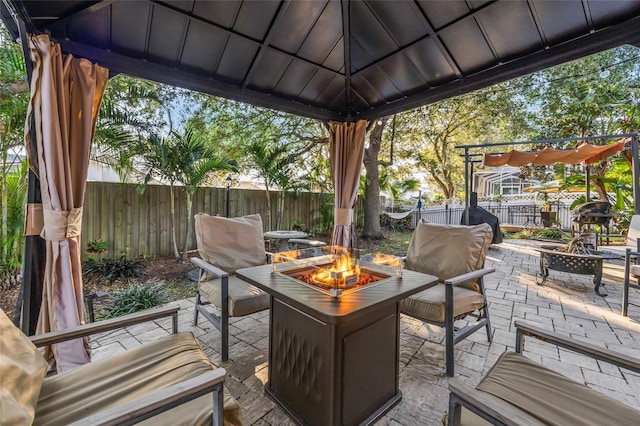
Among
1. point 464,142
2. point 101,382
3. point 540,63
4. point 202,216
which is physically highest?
point 464,142

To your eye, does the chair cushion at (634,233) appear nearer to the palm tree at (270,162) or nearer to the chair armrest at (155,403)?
the chair armrest at (155,403)

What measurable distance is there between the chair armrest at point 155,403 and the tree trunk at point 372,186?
22.4ft

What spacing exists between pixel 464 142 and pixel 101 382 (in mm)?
11425

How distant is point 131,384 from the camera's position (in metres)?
1.23

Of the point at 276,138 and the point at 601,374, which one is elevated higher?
the point at 276,138

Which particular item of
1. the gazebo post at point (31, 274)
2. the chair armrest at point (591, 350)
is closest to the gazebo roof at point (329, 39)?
the gazebo post at point (31, 274)

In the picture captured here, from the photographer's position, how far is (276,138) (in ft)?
22.5

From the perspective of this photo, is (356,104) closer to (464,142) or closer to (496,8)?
(496,8)


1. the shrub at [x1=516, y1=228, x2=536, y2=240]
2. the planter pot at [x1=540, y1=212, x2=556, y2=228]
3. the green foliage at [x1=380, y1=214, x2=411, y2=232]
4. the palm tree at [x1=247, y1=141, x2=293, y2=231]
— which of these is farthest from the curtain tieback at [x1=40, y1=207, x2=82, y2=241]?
the planter pot at [x1=540, y1=212, x2=556, y2=228]

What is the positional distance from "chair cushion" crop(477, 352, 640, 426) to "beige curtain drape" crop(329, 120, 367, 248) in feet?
9.08

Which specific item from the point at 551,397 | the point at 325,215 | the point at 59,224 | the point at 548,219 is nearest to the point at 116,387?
the point at 59,224

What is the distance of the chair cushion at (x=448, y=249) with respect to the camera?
2.47 metres

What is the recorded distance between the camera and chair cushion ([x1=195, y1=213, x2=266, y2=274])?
271 centimetres

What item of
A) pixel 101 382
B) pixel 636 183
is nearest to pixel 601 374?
pixel 101 382
